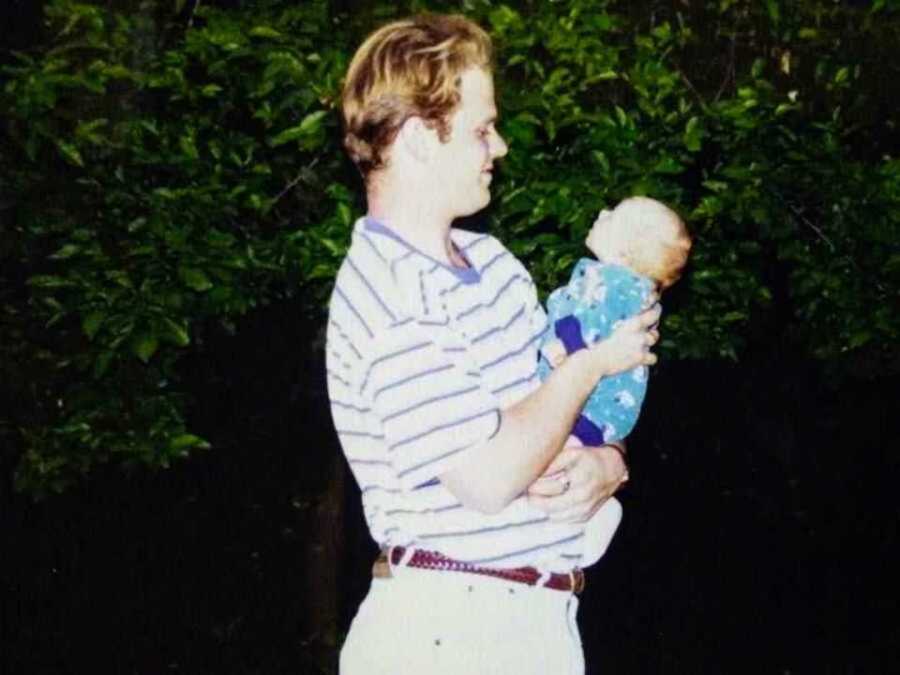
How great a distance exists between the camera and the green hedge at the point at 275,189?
357 centimetres

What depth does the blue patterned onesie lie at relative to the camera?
2.48m

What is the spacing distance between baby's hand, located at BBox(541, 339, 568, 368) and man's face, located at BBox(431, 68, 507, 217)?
378 mm

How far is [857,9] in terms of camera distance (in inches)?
177

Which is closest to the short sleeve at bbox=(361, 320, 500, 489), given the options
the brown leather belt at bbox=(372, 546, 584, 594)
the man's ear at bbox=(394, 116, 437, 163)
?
the brown leather belt at bbox=(372, 546, 584, 594)

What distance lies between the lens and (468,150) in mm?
2207

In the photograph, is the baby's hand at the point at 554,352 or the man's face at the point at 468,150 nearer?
the man's face at the point at 468,150

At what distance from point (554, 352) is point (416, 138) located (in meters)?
0.54

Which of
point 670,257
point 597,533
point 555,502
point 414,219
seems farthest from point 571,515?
point 670,257

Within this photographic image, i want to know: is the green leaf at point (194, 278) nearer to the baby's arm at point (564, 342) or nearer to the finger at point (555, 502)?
the baby's arm at point (564, 342)

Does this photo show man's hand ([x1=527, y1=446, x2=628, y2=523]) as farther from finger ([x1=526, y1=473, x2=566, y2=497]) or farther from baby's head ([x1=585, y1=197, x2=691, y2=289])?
baby's head ([x1=585, y1=197, x2=691, y2=289])

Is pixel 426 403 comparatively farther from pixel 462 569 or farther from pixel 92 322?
pixel 92 322

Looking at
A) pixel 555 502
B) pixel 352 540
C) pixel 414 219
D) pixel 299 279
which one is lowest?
pixel 352 540

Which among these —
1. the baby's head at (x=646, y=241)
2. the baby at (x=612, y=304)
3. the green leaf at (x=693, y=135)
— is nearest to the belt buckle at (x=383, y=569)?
the baby at (x=612, y=304)

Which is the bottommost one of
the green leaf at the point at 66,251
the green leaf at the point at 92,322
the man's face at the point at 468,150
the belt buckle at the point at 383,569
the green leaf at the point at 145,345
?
the green leaf at the point at 145,345
